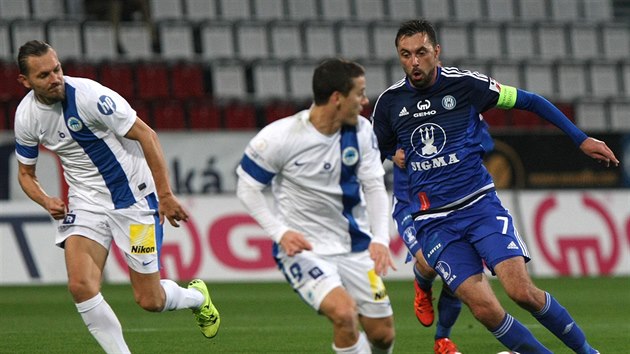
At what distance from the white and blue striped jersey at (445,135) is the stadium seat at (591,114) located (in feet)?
47.0

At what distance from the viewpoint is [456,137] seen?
27.7 ft

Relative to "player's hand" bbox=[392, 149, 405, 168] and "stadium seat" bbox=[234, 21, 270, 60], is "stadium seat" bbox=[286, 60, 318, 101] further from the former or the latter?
"player's hand" bbox=[392, 149, 405, 168]

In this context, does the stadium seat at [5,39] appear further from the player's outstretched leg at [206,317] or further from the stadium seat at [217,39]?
the player's outstretched leg at [206,317]

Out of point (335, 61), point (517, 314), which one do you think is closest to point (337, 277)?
point (335, 61)

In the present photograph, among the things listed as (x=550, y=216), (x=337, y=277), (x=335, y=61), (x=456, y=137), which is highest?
(x=335, y=61)

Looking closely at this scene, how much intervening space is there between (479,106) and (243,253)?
938 centimetres

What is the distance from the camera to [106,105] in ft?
27.2

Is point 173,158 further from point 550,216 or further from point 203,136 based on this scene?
point 550,216

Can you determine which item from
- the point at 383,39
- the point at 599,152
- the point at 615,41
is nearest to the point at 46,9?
the point at 383,39

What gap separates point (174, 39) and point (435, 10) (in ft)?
18.1

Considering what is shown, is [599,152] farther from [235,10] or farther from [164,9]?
[235,10]

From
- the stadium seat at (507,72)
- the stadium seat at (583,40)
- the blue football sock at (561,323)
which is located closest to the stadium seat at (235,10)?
the stadium seat at (507,72)

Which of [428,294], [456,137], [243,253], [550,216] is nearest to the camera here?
[456,137]

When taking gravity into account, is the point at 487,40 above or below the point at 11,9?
below
